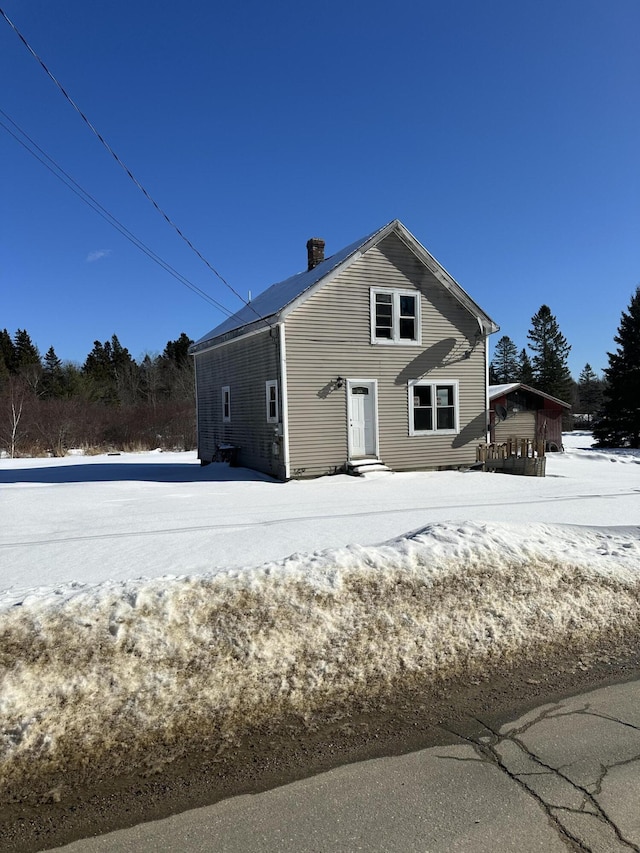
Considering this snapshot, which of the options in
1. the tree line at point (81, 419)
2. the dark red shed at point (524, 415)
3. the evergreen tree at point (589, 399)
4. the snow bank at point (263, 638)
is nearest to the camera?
the snow bank at point (263, 638)

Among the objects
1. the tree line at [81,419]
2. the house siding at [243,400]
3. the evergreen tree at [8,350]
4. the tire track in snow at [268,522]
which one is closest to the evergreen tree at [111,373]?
the tree line at [81,419]

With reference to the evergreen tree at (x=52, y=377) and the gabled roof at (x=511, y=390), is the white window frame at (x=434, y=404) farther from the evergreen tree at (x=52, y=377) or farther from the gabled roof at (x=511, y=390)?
the evergreen tree at (x=52, y=377)

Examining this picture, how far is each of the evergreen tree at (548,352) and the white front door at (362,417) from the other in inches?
1853

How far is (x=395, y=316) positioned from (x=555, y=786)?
46.7 ft

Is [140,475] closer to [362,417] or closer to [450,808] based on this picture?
[362,417]

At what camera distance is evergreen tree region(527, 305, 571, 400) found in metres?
58.8

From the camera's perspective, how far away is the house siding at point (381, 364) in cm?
1505

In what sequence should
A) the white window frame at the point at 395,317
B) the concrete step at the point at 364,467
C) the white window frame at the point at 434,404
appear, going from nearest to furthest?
the concrete step at the point at 364,467
the white window frame at the point at 395,317
the white window frame at the point at 434,404

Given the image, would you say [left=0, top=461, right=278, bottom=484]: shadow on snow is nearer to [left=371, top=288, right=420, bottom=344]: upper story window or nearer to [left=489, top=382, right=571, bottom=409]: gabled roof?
[left=371, top=288, right=420, bottom=344]: upper story window

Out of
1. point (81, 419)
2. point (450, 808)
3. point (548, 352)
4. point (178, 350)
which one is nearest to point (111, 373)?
point (178, 350)

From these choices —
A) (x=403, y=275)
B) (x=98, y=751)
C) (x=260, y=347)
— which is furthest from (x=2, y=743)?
(x=403, y=275)

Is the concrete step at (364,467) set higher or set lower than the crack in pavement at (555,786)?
higher

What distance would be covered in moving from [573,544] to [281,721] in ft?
15.7

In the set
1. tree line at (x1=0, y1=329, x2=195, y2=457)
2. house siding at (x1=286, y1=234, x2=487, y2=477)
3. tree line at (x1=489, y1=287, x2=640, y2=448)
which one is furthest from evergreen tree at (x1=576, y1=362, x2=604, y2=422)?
house siding at (x1=286, y1=234, x2=487, y2=477)
